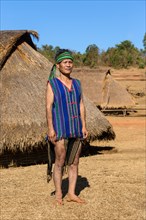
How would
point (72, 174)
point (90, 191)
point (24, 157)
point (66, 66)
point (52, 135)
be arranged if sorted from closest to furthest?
A: point (52, 135) < point (66, 66) < point (72, 174) < point (90, 191) < point (24, 157)

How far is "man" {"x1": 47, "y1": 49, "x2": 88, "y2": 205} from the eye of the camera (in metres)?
4.48

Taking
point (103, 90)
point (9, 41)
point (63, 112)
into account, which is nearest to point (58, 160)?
point (63, 112)

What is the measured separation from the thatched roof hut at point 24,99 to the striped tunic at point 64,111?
3.10 m

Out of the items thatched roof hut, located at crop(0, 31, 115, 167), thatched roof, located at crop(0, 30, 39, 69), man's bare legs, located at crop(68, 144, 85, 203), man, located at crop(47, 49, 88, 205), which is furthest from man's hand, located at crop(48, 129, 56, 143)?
thatched roof, located at crop(0, 30, 39, 69)

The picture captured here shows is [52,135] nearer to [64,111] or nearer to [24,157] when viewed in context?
[64,111]

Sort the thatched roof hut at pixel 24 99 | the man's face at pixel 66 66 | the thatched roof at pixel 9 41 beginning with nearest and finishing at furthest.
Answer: the man's face at pixel 66 66 < the thatched roof hut at pixel 24 99 < the thatched roof at pixel 9 41

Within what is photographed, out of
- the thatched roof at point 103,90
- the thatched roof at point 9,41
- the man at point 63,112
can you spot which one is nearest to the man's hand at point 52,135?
the man at point 63,112

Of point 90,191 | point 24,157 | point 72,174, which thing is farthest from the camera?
point 24,157

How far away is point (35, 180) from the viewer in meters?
6.50

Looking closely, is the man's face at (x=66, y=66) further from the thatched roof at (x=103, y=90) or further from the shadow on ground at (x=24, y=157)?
the thatched roof at (x=103, y=90)

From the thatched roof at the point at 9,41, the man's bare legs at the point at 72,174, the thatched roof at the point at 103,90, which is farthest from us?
the thatched roof at the point at 103,90

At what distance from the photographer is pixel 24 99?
820cm

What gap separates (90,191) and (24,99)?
3.12m

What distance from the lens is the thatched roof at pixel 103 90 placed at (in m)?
20.2
